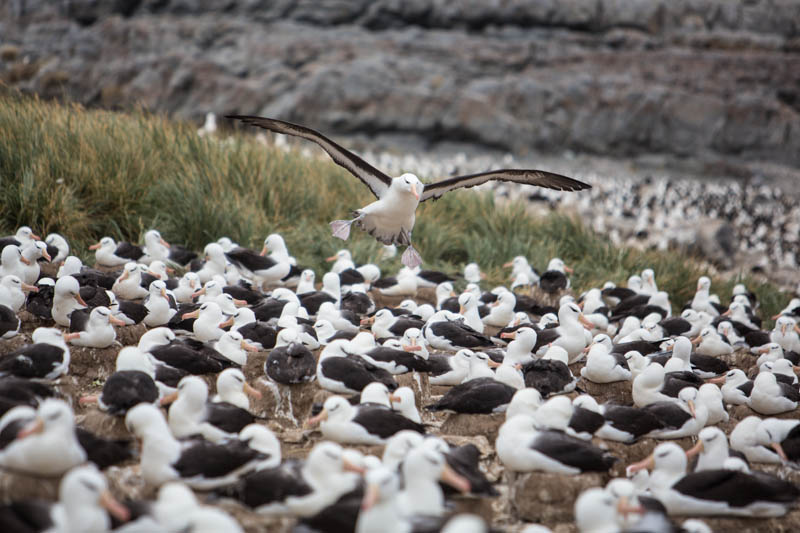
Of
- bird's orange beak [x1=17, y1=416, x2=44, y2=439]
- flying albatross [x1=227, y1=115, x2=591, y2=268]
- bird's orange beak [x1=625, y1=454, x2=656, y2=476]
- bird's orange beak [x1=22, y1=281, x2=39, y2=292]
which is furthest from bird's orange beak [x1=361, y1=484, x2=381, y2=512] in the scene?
bird's orange beak [x1=22, y1=281, x2=39, y2=292]

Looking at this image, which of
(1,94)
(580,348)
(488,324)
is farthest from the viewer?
(1,94)

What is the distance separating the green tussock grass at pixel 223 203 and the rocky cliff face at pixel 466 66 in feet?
85.9

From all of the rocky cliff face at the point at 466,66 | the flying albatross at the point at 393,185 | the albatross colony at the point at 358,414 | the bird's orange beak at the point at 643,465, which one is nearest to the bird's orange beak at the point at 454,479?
the albatross colony at the point at 358,414

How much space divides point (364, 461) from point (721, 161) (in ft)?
135

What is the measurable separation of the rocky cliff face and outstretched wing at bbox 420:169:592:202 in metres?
31.7

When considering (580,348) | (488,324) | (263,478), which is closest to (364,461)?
(263,478)

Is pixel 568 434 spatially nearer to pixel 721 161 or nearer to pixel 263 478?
pixel 263 478

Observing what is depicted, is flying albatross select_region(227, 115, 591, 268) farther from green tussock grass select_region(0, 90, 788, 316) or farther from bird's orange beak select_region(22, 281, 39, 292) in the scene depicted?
green tussock grass select_region(0, 90, 788, 316)

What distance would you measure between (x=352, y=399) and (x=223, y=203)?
262 inches

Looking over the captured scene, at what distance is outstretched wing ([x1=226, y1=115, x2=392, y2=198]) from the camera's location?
8328mm

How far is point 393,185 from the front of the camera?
28.4 feet

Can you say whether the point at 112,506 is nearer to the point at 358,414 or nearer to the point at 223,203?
the point at 358,414

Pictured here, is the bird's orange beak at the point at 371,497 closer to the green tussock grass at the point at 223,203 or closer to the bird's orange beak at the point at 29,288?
the bird's orange beak at the point at 29,288

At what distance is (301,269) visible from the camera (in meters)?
10.7
